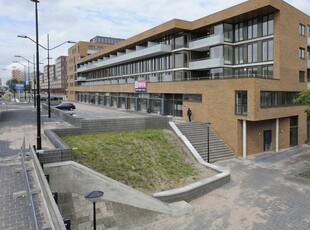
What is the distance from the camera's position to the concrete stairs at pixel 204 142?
2306cm

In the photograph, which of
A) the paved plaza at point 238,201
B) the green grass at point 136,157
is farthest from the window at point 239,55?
the green grass at point 136,157

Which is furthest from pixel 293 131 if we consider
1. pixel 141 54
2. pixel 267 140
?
pixel 141 54

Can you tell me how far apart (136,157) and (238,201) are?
740 centimetres

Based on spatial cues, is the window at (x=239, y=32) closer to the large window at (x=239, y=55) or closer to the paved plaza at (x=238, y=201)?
the large window at (x=239, y=55)

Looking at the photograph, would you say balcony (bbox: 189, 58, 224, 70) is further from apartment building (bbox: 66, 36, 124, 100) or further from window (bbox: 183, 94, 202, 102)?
apartment building (bbox: 66, 36, 124, 100)

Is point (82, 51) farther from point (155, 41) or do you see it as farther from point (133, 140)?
point (133, 140)

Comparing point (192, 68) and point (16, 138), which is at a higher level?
point (192, 68)

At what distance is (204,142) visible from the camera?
2441 cm

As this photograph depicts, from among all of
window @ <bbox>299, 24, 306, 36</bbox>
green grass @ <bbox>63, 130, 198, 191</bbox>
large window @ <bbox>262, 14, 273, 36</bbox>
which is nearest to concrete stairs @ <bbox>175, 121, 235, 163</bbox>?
green grass @ <bbox>63, 130, 198, 191</bbox>

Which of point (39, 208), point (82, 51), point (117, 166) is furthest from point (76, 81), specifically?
point (39, 208)

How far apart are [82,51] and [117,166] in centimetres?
6650

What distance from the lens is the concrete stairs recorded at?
23.1 metres

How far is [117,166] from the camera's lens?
16.5 meters

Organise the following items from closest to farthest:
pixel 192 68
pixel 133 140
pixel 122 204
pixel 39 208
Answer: pixel 39 208
pixel 122 204
pixel 133 140
pixel 192 68
